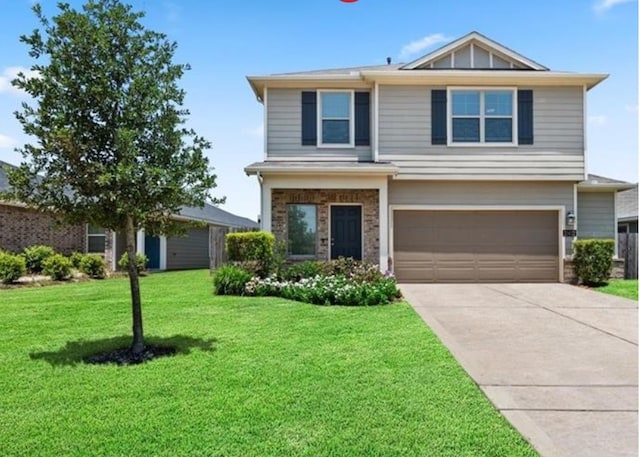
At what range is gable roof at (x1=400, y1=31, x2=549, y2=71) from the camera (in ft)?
45.9

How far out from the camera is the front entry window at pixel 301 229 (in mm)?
13547

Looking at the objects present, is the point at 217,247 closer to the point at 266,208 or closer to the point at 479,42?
the point at 266,208

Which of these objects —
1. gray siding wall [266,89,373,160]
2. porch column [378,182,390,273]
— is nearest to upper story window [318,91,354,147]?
gray siding wall [266,89,373,160]

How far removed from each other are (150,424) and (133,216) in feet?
9.57

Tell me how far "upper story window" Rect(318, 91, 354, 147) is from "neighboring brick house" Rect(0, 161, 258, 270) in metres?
4.28

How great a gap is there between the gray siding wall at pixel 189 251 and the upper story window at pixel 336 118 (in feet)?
30.8

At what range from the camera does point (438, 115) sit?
45.5 ft

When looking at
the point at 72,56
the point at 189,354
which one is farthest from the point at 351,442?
the point at 72,56

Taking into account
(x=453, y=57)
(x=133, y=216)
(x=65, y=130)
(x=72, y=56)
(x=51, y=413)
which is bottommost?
(x=51, y=413)

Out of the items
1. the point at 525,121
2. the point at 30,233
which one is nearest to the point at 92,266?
the point at 30,233

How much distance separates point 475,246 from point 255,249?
21.4 ft

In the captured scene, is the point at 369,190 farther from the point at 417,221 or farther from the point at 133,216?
the point at 133,216

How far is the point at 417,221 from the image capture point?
46.0 ft

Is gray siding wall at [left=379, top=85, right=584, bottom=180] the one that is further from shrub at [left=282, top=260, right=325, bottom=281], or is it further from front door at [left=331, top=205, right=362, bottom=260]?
shrub at [left=282, top=260, right=325, bottom=281]
